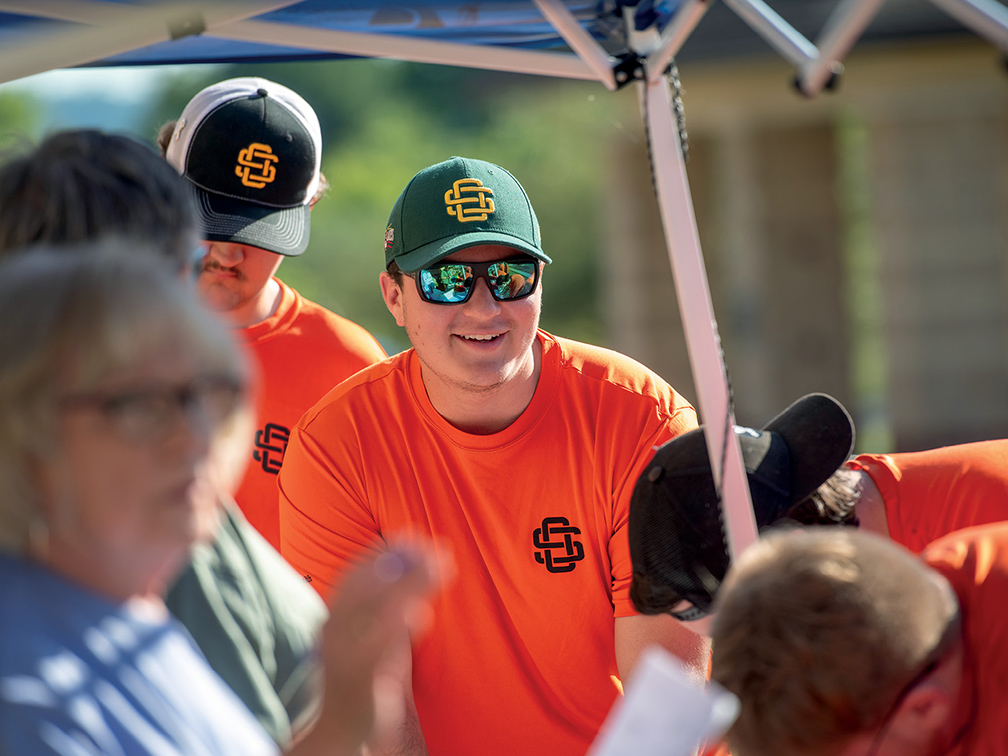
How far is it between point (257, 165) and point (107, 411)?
1870 mm

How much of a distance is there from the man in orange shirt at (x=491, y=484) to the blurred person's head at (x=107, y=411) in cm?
138

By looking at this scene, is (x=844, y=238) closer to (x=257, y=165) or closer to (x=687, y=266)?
(x=257, y=165)

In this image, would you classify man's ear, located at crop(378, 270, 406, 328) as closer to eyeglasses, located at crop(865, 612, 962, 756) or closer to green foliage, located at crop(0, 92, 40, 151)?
eyeglasses, located at crop(865, 612, 962, 756)

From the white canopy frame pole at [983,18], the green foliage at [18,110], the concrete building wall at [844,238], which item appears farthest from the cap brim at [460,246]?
the green foliage at [18,110]

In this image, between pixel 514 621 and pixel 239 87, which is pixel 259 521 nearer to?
pixel 514 621

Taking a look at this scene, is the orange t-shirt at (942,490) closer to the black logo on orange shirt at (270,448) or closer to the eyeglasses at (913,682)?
the eyeglasses at (913,682)

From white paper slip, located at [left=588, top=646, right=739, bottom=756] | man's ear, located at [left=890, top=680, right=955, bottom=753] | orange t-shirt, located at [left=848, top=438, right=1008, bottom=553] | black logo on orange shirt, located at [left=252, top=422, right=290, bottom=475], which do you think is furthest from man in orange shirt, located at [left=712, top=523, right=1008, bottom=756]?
black logo on orange shirt, located at [left=252, top=422, right=290, bottom=475]

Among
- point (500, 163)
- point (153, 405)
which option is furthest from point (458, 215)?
point (500, 163)

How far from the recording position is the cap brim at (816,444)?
224cm

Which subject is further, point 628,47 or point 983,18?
point 628,47

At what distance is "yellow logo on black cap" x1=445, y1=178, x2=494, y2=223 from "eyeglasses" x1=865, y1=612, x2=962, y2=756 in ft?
5.10

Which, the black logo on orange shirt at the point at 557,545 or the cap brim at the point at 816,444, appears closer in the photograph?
the cap brim at the point at 816,444

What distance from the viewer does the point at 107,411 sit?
1235 millimetres

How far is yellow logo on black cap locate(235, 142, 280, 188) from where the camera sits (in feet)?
9.75
